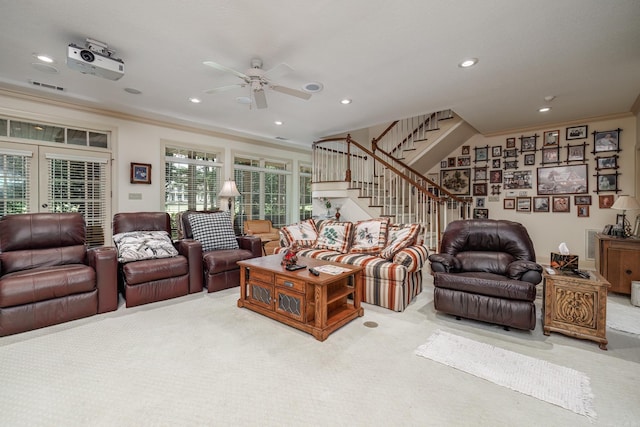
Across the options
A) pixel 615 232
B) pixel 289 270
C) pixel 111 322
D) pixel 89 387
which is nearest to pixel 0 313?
pixel 111 322

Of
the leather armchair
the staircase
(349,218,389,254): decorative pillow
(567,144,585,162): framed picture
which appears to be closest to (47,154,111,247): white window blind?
the leather armchair

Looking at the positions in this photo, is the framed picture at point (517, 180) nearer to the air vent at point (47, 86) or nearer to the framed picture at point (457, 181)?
the framed picture at point (457, 181)

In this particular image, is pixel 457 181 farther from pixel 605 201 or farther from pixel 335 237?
pixel 335 237

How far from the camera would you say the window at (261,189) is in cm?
622

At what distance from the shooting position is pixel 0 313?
237cm

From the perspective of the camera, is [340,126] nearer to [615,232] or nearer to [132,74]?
[132,74]

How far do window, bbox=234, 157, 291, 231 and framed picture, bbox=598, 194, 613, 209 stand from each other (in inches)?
244

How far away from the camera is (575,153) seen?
16.0 feet

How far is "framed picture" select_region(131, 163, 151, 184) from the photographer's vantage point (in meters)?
4.55

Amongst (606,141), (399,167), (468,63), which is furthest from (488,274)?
(606,141)

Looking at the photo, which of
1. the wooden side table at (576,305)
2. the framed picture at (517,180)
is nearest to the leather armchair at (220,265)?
the wooden side table at (576,305)

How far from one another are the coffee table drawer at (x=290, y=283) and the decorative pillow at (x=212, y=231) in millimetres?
1646

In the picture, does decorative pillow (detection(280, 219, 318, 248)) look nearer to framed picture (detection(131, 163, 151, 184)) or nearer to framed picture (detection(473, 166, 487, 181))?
framed picture (detection(131, 163, 151, 184))

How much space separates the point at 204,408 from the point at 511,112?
5.42 meters
